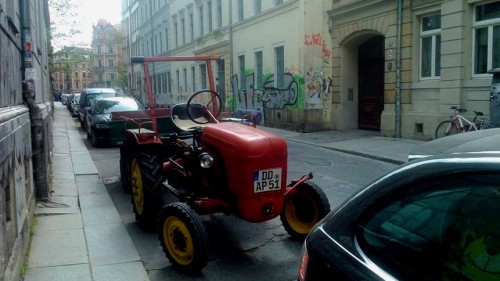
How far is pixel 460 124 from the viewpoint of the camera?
40.2ft

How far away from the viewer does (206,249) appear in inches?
171

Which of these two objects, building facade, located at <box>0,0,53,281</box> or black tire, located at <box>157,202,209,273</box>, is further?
black tire, located at <box>157,202,209,273</box>

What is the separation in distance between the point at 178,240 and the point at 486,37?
1094cm

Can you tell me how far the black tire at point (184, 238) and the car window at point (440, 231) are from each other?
2536 mm

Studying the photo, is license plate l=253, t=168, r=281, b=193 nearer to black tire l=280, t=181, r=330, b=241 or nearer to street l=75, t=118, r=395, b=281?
black tire l=280, t=181, r=330, b=241

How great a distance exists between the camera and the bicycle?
1197 centimetres

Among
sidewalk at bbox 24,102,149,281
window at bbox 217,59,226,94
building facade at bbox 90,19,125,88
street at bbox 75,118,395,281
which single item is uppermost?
building facade at bbox 90,19,125,88

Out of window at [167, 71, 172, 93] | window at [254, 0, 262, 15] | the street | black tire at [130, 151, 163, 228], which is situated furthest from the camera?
window at [167, 71, 172, 93]

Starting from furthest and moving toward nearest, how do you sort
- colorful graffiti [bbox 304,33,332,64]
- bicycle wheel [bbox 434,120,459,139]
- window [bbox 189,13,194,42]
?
window [bbox 189,13,194,42] → colorful graffiti [bbox 304,33,332,64] → bicycle wheel [bbox 434,120,459,139]

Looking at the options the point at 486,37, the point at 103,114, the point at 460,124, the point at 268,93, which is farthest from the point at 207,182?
the point at 268,93

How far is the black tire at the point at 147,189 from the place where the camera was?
19.0ft

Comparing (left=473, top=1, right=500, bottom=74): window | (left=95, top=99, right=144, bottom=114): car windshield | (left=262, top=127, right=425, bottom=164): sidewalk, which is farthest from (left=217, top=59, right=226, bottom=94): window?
(left=473, top=1, right=500, bottom=74): window

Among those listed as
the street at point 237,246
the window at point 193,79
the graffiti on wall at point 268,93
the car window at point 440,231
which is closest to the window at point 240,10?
the graffiti on wall at point 268,93

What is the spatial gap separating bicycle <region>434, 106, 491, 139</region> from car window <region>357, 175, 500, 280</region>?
431 inches
